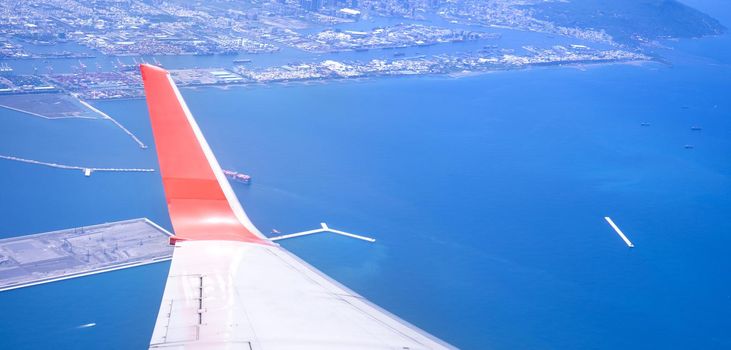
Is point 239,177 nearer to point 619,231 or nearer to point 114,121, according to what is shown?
point 114,121

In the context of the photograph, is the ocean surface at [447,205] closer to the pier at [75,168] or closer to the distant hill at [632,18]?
the pier at [75,168]

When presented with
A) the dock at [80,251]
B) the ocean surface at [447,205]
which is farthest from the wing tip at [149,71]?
the dock at [80,251]

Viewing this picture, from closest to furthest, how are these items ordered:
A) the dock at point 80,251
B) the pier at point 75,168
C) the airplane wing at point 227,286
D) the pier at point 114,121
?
1. the airplane wing at point 227,286
2. the dock at point 80,251
3. the pier at point 75,168
4. the pier at point 114,121

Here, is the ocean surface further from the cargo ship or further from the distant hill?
the distant hill

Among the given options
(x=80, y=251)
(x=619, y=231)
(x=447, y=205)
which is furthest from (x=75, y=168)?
(x=619, y=231)

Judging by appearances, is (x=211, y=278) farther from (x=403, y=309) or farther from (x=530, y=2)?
(x=530, y=2)

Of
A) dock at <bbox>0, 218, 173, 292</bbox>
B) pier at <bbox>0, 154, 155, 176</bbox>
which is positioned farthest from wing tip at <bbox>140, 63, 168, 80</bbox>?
pier at <bbox>0, 154, 155, 176</bbox>
